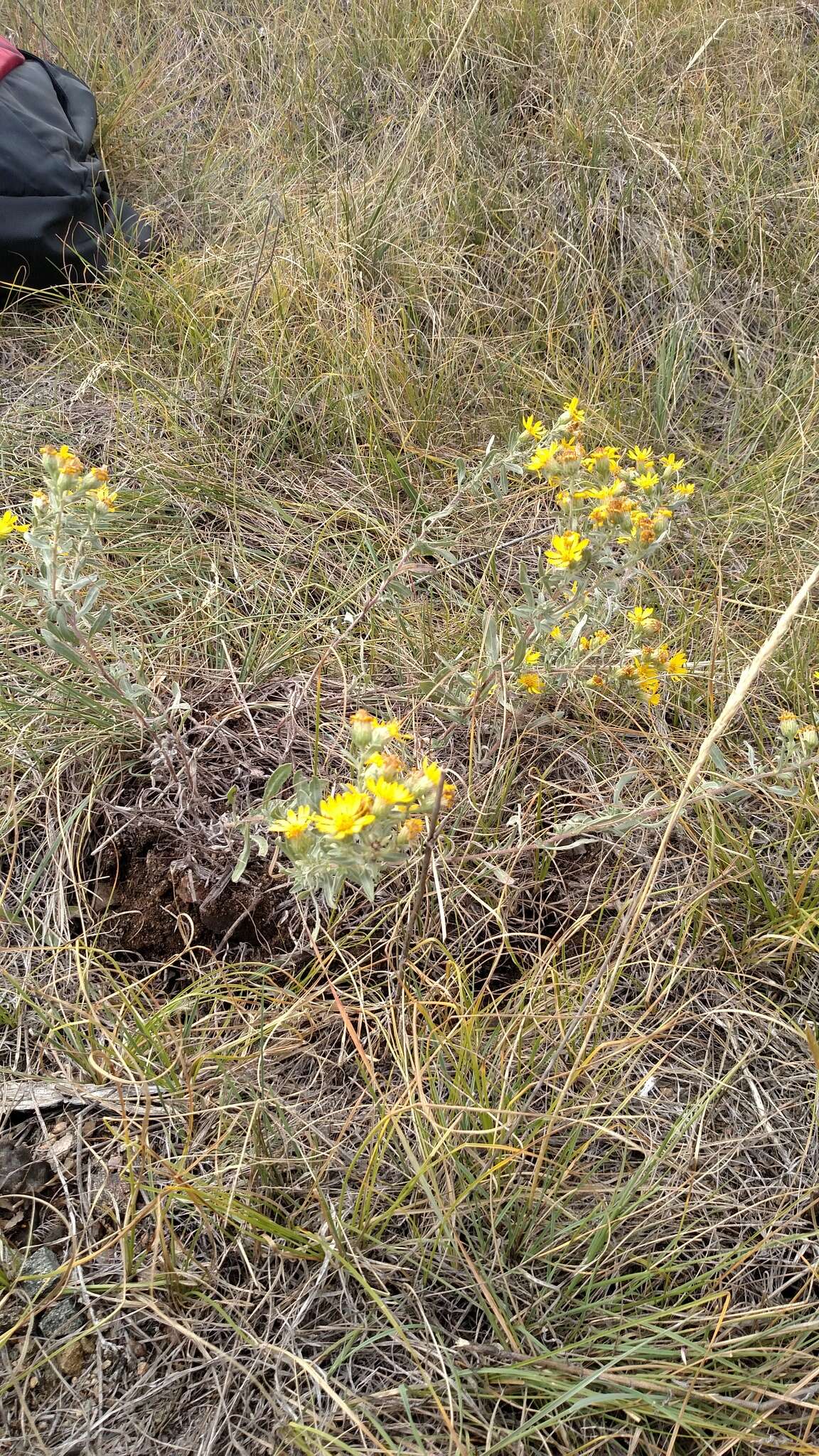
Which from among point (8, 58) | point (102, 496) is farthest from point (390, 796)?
point (8, 58)

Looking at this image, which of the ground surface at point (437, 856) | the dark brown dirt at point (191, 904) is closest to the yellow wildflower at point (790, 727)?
the ground surface at point (437, 856)

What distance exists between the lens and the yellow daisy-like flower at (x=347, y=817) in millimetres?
909

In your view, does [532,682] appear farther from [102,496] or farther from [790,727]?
[102,496]

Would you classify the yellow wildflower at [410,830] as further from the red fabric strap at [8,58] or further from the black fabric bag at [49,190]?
the red fabric strap at [8,58]

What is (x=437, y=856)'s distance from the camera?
143 centimetres

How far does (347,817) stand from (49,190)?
7.22ft

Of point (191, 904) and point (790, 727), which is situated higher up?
point (790, 727)

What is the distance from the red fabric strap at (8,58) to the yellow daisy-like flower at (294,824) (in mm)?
2360

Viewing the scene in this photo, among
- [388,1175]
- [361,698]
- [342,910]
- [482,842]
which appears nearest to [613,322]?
[361,698]

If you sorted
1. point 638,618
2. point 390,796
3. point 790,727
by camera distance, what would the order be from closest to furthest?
point 390,796, point 790,727, point 638,618

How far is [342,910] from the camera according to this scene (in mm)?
1413

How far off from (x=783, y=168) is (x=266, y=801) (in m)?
2.51

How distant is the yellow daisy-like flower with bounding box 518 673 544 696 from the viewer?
4.59 ft

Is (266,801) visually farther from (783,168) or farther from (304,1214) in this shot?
(783,168)
